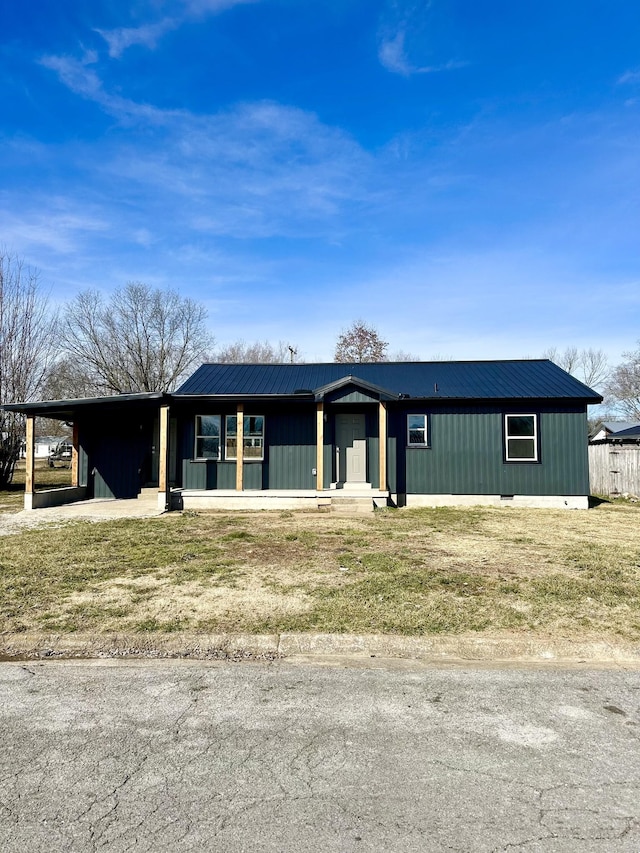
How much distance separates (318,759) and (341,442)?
12.7 metres

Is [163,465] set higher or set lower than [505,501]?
higher

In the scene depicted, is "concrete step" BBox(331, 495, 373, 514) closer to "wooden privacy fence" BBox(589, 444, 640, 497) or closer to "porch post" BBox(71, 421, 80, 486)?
"porch post" BBox(71, 421, 80, 486)

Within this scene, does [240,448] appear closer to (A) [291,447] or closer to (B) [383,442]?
(A) [291,447]

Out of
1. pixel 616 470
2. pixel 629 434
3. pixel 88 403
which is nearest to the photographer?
pixel 88 403

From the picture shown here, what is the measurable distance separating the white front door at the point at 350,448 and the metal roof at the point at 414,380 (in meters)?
1.24

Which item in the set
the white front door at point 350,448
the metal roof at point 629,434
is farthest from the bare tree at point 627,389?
the white front door at point 350,448

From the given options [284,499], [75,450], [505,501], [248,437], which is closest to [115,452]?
[75,450]

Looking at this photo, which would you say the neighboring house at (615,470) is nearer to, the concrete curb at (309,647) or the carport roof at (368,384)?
the carport roof at (368,384)

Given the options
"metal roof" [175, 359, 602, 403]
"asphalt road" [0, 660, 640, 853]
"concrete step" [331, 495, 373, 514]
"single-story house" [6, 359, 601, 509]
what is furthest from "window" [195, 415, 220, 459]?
"asphalt road" [0, 660, 640, 853]

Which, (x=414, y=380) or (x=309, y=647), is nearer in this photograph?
(x=309, y=647)

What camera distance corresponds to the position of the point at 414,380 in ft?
53.6

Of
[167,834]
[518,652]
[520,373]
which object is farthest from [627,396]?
[167,834]

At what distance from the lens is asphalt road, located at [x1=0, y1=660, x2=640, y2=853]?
2.25 meters

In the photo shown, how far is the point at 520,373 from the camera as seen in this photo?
16266mm
